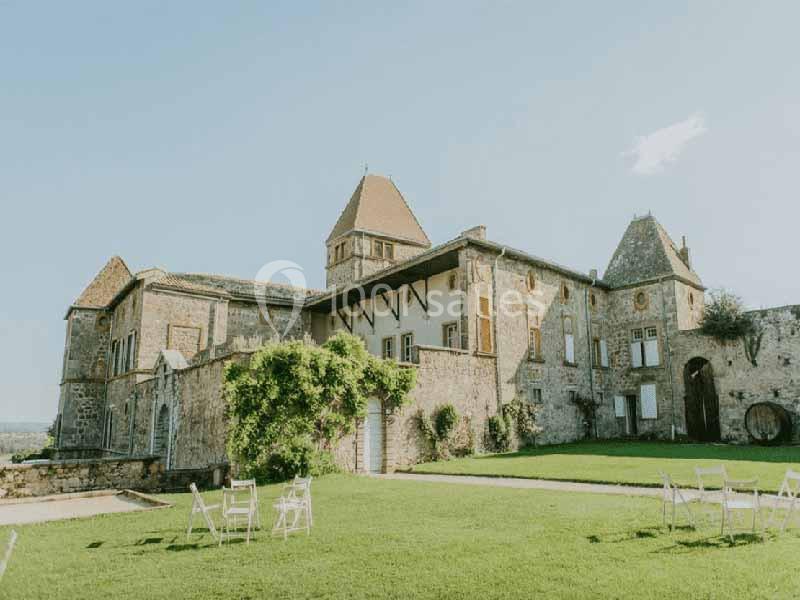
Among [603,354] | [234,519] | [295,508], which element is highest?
[603,354]

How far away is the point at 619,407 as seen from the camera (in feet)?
82.7

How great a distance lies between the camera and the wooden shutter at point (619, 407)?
2511 cm

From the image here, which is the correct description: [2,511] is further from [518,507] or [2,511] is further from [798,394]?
[798,394]

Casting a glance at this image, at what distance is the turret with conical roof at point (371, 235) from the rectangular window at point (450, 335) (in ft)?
48.6

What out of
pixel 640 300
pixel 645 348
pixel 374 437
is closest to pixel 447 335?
pixel 374 437

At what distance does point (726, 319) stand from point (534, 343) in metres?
7.43

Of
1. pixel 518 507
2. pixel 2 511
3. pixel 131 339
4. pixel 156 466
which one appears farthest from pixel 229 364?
pixel 131 339

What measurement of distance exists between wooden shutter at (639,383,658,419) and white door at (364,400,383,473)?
13494 millimetres

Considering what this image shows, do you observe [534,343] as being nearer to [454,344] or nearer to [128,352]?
[454,344]

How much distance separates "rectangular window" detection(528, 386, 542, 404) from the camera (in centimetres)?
2102

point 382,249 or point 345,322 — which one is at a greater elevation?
point 382,249

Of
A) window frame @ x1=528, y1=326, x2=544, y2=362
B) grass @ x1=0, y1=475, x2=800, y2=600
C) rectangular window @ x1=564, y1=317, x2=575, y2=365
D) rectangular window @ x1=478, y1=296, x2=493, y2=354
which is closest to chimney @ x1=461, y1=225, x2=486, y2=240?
rectangular window @ x1=478, y1=296, x2=493, y2=354

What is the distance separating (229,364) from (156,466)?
9.33ft

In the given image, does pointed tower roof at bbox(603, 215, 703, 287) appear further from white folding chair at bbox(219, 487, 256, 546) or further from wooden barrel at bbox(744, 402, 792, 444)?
white folding chair at bbox(219, 487, 256, 546)
